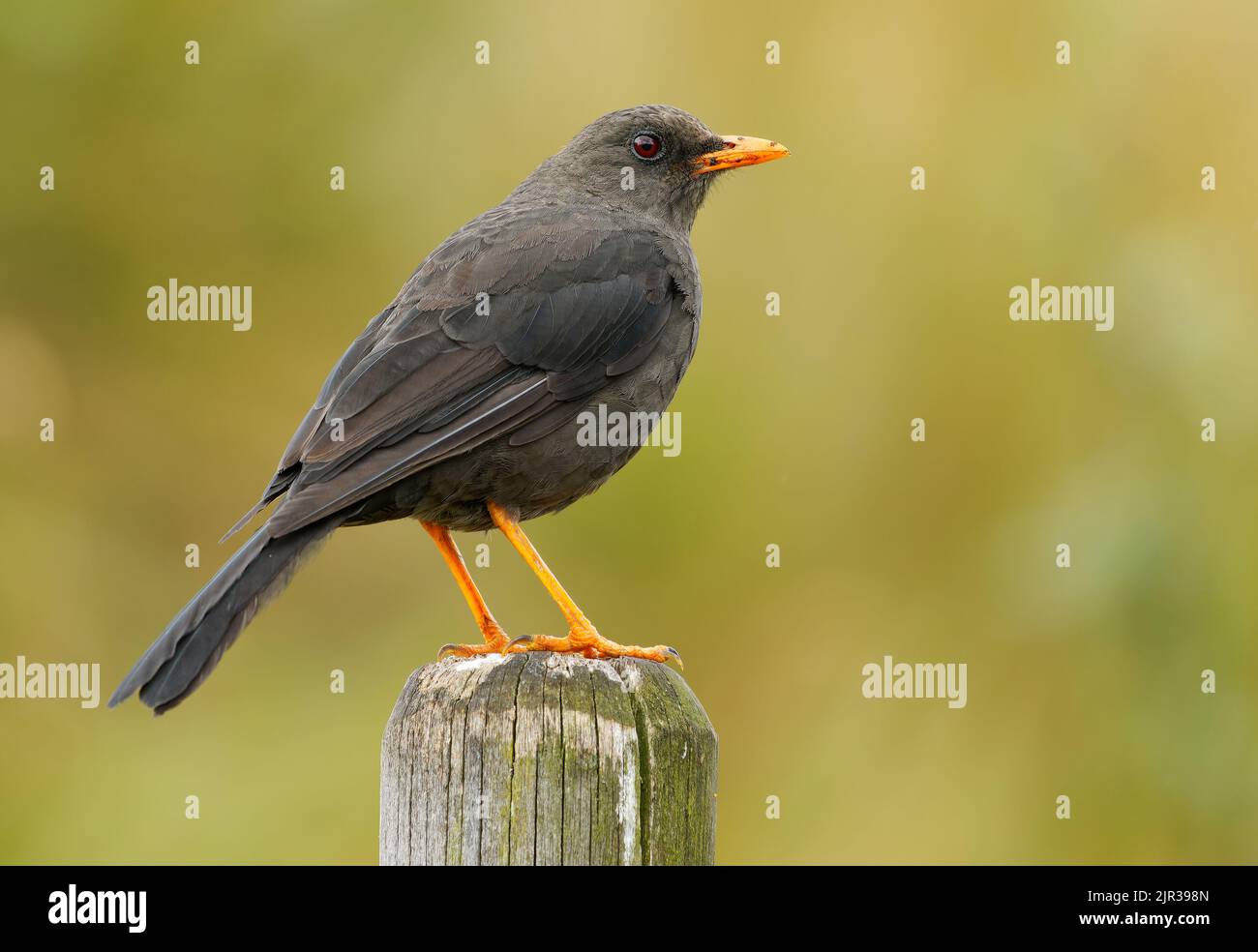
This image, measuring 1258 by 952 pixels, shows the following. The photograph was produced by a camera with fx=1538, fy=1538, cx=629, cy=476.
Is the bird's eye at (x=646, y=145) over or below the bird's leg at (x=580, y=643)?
over

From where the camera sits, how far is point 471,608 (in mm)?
5973

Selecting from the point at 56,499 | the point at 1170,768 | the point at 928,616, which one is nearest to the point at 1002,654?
the point at 928,616

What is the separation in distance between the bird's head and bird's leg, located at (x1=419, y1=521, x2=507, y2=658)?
5.51 feet

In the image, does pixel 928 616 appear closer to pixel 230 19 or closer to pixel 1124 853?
pixel 1124 853

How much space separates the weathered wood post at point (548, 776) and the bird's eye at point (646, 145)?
3315 millimetres

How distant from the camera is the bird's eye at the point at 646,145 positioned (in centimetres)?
680

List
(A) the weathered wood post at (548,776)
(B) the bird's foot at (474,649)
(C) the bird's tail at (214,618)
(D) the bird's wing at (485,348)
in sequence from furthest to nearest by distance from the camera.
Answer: (B) the bird's foot at (474,649) < (D) the bird's wing at (485,348) < (C) the bird's tail at (214,618) < (A) the weathered wood post at (548,776)

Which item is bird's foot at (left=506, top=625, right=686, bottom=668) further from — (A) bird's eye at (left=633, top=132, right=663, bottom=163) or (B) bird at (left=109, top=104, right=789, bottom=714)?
(A) bird's eye at (left=633, top=132, right=663, bottom=163)

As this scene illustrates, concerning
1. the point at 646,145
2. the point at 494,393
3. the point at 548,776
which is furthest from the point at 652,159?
the point at 548,776

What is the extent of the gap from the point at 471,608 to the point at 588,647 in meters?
0.97

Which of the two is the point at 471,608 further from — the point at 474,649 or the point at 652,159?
the point at 652,159

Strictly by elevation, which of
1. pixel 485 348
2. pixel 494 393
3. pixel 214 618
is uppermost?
pixel 485 348

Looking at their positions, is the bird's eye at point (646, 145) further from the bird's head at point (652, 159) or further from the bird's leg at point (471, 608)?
the bird's leg at point (471, 608)

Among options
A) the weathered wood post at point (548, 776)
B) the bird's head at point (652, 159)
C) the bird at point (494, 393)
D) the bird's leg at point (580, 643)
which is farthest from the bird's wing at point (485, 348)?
the weathered wood post at point (548, 776)
